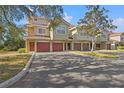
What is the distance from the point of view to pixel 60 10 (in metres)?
20.0

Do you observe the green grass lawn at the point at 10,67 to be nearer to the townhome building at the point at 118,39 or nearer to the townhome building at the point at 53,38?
the townhome building at the point at 53,38

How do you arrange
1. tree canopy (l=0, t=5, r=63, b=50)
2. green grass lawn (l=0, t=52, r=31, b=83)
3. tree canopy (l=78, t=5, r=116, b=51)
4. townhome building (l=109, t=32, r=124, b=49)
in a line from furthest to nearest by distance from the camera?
townhome building (l=109, t=32, r=124, b=49) < tree canopy (l=78, t=5, r=116, b=51) < tree canopy (l=0, t=5, r=63, b=50) < green grass lawn (l=0, t=52, r=31, b=83)

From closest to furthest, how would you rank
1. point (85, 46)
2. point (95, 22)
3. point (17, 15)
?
point (17, 15) → point (95, 22) → point (85, 46)

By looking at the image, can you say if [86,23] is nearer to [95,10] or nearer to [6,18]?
[95,10]

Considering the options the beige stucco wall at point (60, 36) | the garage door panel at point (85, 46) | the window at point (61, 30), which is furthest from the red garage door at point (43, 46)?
the garage door panel at point (85, 46)

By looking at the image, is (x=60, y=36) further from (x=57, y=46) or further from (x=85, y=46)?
(x=85, y=46)

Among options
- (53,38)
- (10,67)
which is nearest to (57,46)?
(53,38)

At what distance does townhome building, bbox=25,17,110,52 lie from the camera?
4066 centimetres

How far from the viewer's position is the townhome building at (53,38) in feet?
133

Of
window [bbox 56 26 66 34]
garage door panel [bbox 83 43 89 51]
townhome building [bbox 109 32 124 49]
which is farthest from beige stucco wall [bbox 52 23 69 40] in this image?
townhome building [bbox 109 32 124 49]

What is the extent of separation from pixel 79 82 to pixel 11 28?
12.8 meters

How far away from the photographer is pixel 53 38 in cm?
4275

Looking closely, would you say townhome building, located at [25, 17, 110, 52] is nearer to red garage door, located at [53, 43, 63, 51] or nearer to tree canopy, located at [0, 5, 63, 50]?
red garage door, located at [53, 43, 63, 51]
